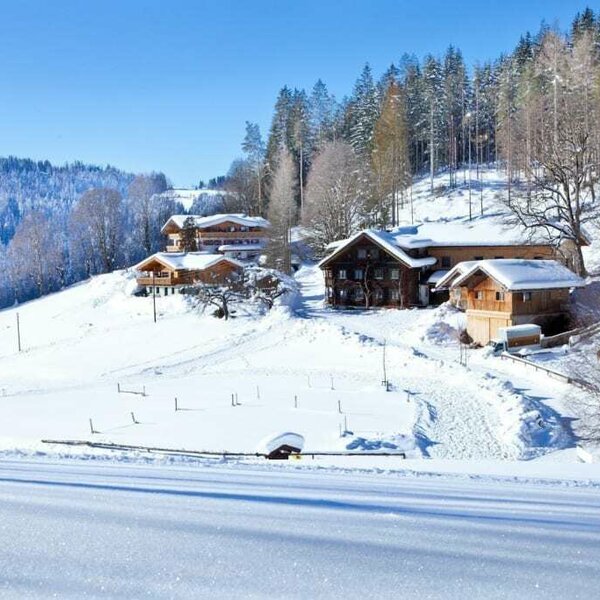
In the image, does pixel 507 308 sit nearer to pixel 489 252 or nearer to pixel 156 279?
pixel 489 252

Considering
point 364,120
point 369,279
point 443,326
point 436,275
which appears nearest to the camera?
point 443,326

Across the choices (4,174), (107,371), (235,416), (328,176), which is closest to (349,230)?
(328,176)

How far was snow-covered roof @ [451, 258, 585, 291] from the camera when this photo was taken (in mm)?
34656

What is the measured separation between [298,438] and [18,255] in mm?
78106

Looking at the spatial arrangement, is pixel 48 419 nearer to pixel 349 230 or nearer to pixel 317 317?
pixel 317 317

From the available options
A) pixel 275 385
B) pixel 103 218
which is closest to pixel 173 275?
pixel 103 218

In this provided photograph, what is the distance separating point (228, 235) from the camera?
69.4 metres

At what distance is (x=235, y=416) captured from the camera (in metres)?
22.9

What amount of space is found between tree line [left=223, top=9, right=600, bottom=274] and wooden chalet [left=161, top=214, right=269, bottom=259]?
4090 mm

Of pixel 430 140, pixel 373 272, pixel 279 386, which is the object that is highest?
pixel 430 140

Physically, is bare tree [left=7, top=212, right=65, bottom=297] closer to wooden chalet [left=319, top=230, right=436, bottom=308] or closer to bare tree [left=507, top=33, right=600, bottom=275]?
wooden chalet [left=319, top=230, right=436, bottom=308]

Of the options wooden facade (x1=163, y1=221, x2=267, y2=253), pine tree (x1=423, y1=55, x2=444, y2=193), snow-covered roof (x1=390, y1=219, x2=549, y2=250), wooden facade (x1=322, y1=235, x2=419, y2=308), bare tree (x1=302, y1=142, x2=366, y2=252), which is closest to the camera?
snow-covered roof (x1=390, y1=219, x2=549, y2=250)

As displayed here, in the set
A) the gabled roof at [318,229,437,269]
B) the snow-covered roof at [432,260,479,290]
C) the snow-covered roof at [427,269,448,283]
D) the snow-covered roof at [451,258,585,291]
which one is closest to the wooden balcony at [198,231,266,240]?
the gabled roof at [318,229,437,269]

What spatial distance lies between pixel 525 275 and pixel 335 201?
85.2 feet
